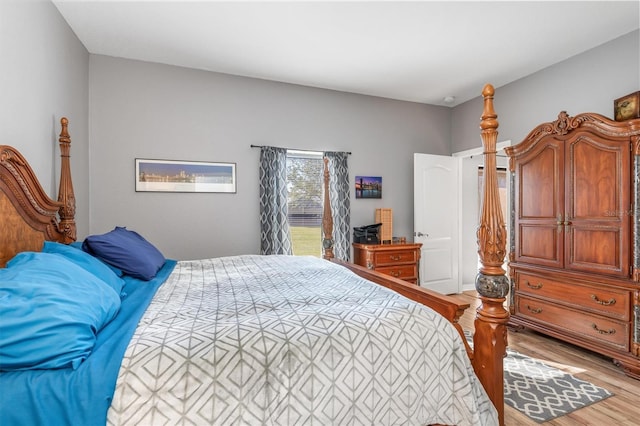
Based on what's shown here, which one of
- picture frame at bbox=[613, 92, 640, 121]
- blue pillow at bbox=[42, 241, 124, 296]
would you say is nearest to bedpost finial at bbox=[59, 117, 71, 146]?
blue pillow at bbox=[42, 241, 124, 296]

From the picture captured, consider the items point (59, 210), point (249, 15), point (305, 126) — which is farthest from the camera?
point (305, 126)

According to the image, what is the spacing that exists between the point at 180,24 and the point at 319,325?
2.75 meters

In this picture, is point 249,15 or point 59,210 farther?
point 249,15

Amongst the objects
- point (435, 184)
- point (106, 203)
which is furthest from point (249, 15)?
point (435, 184)

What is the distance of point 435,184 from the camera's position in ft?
15.0

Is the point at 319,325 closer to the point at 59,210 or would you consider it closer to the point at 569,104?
the point at 59,210

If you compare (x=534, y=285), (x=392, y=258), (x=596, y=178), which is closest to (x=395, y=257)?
(x=392, y=258)

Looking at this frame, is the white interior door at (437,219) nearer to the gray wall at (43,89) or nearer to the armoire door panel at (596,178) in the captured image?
the armoire door panel at (596,178)

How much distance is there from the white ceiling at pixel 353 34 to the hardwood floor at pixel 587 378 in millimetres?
2798

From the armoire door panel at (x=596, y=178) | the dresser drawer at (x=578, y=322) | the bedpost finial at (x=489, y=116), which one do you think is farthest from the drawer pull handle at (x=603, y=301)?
the bedpost finial at (x=489, y=116)

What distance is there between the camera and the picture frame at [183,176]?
3393mm

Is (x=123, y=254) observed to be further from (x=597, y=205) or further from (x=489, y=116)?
(x=597, y=205)

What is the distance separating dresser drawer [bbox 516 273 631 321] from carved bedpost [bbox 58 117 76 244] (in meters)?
4.00

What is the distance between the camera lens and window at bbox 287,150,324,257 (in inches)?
163
